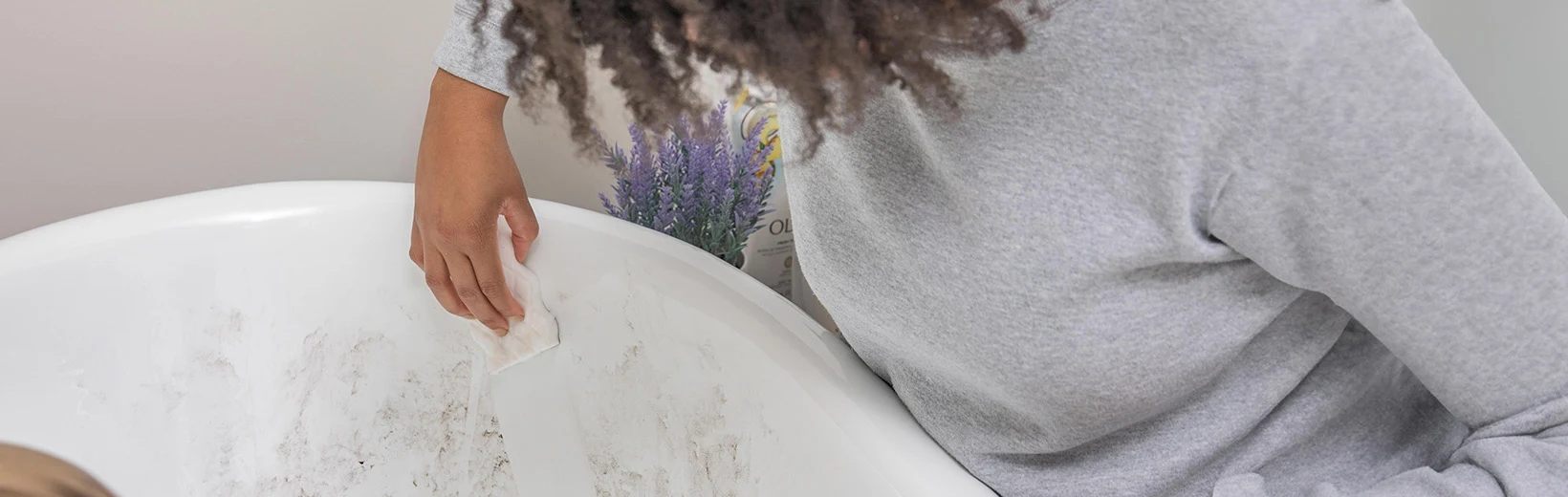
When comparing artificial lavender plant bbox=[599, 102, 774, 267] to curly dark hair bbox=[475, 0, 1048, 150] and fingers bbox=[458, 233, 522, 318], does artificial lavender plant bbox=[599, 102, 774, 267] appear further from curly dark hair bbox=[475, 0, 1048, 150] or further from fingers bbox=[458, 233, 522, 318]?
curly dark hair bbox=[475, 0, 1048, 150]

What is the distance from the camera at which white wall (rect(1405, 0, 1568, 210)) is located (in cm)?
70

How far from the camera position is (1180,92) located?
1.42 feet

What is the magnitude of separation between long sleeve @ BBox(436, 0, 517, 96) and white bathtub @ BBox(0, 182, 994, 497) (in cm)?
19

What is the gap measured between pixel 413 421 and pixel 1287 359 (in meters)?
0.73

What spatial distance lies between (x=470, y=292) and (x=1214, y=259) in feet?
1.76

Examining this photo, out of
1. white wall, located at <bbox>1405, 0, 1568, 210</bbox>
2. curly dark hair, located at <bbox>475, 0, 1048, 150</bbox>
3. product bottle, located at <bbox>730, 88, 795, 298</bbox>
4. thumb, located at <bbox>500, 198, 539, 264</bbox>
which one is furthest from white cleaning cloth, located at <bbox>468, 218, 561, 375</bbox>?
white wall, located at <bbox>1405, 0, 1568, 210</bbox>

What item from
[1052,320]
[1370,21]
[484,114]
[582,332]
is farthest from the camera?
[582,332]

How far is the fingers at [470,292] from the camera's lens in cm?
79

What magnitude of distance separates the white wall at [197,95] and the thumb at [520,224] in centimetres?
20

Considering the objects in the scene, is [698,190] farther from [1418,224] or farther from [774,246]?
[1418,224]

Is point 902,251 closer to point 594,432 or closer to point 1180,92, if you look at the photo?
point 1180,92

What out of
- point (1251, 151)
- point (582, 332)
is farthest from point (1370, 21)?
point (582, 332)

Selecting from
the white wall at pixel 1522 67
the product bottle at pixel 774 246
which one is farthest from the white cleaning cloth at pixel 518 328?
the white wall at pixel 1522 67

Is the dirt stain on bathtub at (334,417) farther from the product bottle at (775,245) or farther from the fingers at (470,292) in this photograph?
the product bottle at (775,245)
